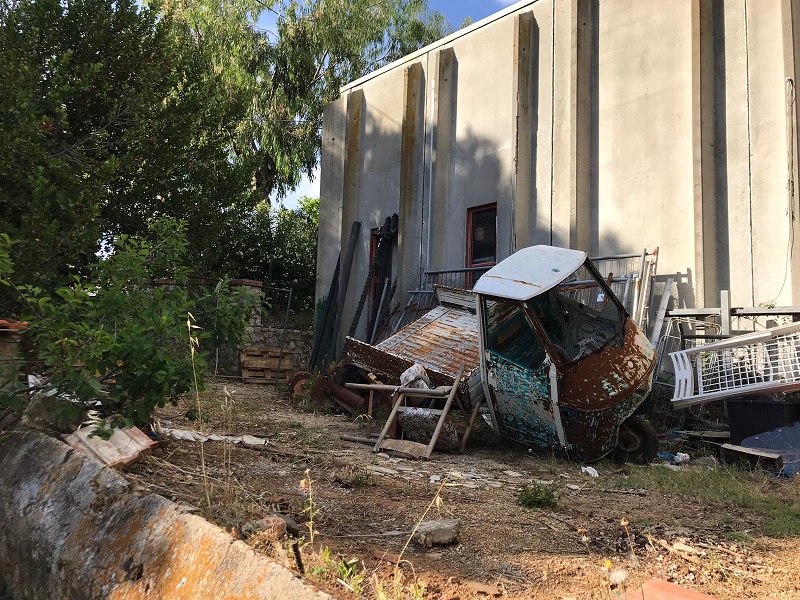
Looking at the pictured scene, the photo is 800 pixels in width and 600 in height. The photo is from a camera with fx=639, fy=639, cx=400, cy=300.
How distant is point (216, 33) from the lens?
70.2 ft

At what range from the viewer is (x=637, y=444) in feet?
23.8

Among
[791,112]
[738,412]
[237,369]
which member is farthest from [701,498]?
[237,369]

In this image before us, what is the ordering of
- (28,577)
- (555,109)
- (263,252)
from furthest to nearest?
(263,252) → (555,109) → (28,577)

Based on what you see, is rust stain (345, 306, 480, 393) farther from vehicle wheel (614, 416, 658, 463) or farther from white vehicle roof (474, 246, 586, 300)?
vehicle wheel (614, 416, 658, 463)

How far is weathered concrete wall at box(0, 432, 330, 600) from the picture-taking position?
231 cm

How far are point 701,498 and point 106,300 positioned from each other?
482 centimetres

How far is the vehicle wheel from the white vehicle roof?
1963mm

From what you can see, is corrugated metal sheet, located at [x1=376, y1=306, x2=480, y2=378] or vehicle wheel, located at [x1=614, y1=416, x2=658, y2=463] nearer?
vehicle wheel, located at [x1=614, y1=416, x2=658, y2=463]

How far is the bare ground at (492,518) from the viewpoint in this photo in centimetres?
300

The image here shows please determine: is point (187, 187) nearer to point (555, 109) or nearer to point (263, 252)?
point (263, 252)

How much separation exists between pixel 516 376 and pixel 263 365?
9.15 m

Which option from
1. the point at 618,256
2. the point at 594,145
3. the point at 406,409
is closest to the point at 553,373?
the point at 406,409

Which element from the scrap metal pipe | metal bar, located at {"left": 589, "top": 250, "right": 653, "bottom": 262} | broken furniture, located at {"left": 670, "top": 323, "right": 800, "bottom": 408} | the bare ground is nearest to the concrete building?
metal bar, located at {"left": 589, "top": 250, "right": 653, "bottom": 262}

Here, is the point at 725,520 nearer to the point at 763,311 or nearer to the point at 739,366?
the point at 739,366
